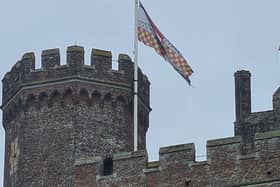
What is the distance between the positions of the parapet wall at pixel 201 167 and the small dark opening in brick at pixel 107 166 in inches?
13.0

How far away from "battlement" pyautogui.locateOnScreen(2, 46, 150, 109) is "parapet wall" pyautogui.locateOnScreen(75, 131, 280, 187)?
23.2 ft

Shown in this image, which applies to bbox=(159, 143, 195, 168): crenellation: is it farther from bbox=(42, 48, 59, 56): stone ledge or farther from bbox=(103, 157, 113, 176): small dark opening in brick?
bbox=(42, 48, 59, 56): stone ledge

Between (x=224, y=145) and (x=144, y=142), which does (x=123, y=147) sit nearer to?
(x=144, y=142)

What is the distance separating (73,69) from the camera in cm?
6072

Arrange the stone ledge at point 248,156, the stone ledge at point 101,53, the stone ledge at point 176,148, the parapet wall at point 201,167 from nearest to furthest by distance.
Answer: the parapet wall at point 201,167, the stone ledge at point 248,156, the stone ledge at point 176,148, the stone ledge at point 101,53

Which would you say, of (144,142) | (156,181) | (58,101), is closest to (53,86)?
(58,101)

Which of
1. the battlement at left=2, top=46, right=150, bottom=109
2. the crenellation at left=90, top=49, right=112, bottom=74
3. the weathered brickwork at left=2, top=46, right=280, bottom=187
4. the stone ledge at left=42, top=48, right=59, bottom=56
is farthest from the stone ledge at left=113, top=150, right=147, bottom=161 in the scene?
the stone ledge at left=42, top=48, right=59, bottom=56

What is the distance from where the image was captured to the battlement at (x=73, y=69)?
60.8 m

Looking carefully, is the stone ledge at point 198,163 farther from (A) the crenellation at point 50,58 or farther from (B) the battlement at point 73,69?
(A) the crenellation at point 50,58

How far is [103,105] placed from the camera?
60.5 metres

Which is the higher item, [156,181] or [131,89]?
[131,89]

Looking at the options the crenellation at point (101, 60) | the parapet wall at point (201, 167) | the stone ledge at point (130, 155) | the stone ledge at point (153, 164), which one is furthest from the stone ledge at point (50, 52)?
the stone ledge at point (153, 164)

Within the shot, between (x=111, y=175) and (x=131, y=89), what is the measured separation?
8108mm

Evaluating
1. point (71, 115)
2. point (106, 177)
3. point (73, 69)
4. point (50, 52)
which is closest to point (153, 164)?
point (106, 177)
